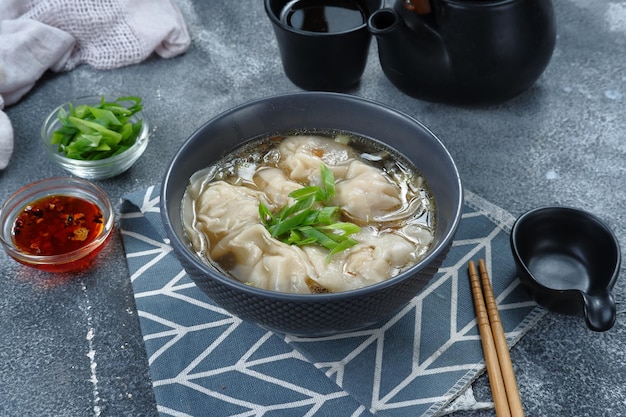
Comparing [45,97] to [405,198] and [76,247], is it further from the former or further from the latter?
[405,198]

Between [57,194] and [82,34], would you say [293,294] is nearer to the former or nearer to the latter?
[57,194]

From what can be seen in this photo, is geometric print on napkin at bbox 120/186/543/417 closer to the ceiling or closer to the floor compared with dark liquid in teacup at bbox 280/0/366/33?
closer to the floor

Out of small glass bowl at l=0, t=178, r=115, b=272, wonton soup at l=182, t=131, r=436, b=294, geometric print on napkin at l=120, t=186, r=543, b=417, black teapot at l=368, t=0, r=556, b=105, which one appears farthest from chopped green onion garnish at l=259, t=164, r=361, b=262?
black teapot at l=368, t=0, r=556, b=105

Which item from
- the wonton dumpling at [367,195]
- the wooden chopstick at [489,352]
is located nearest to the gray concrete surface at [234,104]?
the wooden chopstick at [489,352]

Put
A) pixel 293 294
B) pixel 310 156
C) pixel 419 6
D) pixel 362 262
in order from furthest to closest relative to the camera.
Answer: pixel 419 6 → pixel 310 156 → pixel 362 262 → pixel 293 294

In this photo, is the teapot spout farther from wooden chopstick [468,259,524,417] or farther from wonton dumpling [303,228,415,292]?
wonton dumpling [303,228,415,292]

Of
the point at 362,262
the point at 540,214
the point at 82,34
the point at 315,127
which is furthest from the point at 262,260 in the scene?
the point at 82,34
